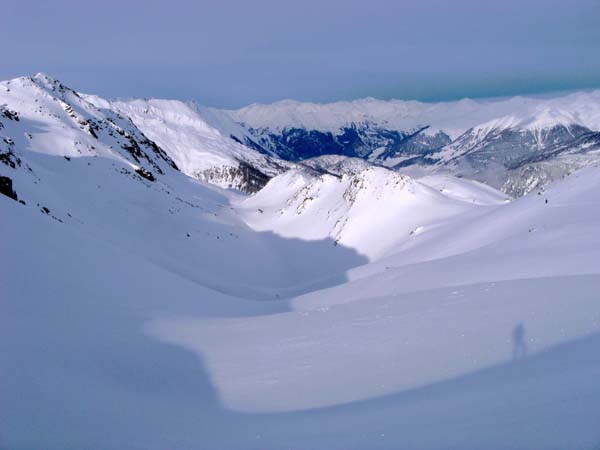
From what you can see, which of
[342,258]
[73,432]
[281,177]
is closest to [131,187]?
[342,258]

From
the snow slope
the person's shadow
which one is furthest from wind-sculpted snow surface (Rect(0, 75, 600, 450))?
the snow slope

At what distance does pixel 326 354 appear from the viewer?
8.59m

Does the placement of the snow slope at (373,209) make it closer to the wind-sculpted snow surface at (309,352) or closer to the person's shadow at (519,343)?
the wind-sculpted snow surface at (309,352)

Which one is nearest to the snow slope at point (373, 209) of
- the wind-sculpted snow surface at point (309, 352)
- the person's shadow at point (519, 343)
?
the wind-sculpted snow surface at point (309, 352)

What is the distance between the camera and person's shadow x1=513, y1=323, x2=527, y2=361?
6.75m

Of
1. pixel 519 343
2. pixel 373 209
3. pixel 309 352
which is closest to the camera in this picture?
pixel 519 343

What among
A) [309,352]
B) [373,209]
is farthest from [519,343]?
[373,209]

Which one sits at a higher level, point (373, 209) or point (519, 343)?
point (373, 209)

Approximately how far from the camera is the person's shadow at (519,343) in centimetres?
675

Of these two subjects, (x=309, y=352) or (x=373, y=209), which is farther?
(x=373, y=209)

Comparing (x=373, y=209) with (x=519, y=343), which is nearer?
(x=519, y=343)

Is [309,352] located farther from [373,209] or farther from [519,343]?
[373,209]

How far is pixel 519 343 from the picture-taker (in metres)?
7.17

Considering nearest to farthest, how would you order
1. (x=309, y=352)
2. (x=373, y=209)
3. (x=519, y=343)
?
(x=519, y=343) < (x=309, y=352) < (x=373, y=209)
